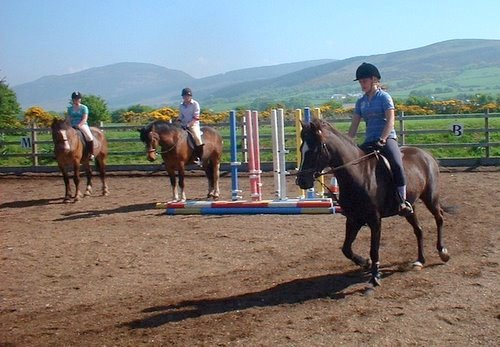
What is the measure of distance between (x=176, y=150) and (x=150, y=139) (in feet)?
2.44

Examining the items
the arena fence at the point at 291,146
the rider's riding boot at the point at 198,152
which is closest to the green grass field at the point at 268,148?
the arena fence at the point at 291,146

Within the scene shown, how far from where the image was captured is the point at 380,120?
805cm

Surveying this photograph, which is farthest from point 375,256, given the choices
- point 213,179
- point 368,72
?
point 213,179

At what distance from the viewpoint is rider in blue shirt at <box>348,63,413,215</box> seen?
310 inches

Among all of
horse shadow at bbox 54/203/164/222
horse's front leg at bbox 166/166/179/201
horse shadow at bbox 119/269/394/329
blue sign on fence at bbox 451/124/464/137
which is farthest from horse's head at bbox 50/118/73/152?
blue sign on fence at bbox 451/124/464/137

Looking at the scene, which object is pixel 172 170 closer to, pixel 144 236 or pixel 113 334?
pixel 144 236

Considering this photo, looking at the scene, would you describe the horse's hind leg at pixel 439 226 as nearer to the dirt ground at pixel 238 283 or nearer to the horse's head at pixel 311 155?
the dirt ground at pixel 238 283

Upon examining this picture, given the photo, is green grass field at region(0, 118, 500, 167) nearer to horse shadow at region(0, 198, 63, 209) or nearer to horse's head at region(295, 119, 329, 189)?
horse shadow at region(0, 198, 63, 209)

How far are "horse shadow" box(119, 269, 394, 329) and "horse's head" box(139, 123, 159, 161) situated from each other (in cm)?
685

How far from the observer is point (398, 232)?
35.0 ft

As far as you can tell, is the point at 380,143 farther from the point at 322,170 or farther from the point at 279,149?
the point at 279,149

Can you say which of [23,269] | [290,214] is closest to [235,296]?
[23,269]

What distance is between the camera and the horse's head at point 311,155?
7367 mm

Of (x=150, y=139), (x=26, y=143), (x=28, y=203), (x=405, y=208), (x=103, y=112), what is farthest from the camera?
(x=103, y=112)
